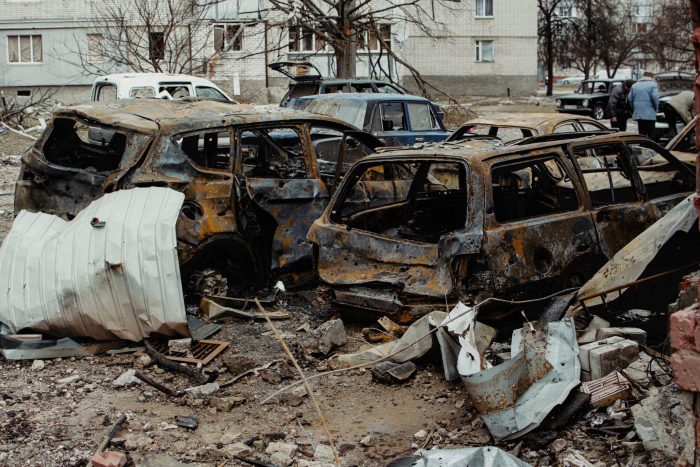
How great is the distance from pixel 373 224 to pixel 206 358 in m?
2.06

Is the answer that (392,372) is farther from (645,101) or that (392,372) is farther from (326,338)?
(645,101)

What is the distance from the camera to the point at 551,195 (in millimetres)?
7777

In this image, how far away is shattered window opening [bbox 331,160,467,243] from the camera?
7.87 meters

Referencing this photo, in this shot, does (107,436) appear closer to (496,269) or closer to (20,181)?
(496,269)

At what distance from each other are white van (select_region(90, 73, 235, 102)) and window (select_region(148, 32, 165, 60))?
6.24 m

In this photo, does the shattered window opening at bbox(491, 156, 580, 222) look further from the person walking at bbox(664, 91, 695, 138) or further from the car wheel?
the car wheel

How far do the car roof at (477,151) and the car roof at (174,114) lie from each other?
144cm

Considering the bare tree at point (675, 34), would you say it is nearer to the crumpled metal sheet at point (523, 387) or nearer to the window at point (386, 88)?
the window at point (386, 88)

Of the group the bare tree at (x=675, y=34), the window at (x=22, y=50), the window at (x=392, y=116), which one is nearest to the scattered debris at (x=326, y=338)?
the window at (x=392, y=116)

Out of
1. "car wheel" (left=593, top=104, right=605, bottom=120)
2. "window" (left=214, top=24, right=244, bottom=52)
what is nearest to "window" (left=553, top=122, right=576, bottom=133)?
"car wheel" (left=593, top=104, right=605, bottom=120)

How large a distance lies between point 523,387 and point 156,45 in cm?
2306

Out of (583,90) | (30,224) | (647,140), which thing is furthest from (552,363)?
(583,90)

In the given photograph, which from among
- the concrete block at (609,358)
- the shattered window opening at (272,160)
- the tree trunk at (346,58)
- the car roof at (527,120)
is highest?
the tree trunk at (346,58)

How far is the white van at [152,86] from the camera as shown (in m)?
17.8
